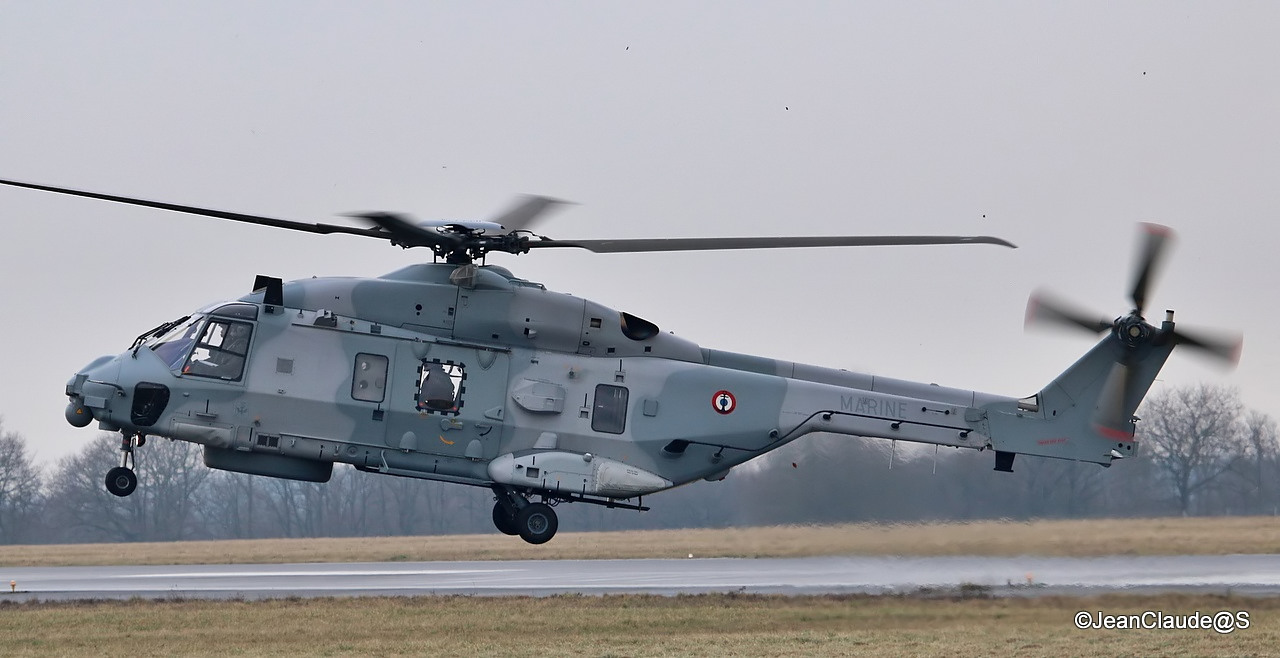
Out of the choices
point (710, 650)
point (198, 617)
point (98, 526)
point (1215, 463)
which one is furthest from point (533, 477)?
point (98, 526)

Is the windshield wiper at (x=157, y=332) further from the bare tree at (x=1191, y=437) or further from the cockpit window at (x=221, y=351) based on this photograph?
the bare tree at (x=1191, y=437)

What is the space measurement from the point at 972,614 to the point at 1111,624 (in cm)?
290

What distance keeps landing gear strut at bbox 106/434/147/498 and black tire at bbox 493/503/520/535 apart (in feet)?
15.6

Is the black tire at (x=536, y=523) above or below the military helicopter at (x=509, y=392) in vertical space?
below

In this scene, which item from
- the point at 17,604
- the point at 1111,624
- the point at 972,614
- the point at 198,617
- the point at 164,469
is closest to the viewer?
the point at 972,614

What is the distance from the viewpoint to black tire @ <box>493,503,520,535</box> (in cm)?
1821

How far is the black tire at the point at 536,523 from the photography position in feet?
59.5

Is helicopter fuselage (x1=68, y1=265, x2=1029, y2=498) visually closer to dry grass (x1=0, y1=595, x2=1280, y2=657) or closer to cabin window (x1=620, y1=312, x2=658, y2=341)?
cabin window (x1=620, y1=312, x2=658, y2=341)

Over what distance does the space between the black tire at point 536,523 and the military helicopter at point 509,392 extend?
0.03m

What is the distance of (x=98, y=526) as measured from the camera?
6353cm

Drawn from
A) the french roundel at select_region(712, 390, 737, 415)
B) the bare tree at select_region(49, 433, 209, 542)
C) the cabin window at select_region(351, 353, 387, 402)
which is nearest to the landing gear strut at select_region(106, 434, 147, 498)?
the cabin window at select_region(351, 353, 387, 402)

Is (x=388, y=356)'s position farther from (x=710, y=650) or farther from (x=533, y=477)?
(x=710, y=650)

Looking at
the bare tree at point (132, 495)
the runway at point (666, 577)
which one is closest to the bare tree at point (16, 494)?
the bare tree at point (132, 495)

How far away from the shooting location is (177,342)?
58.3 feet
